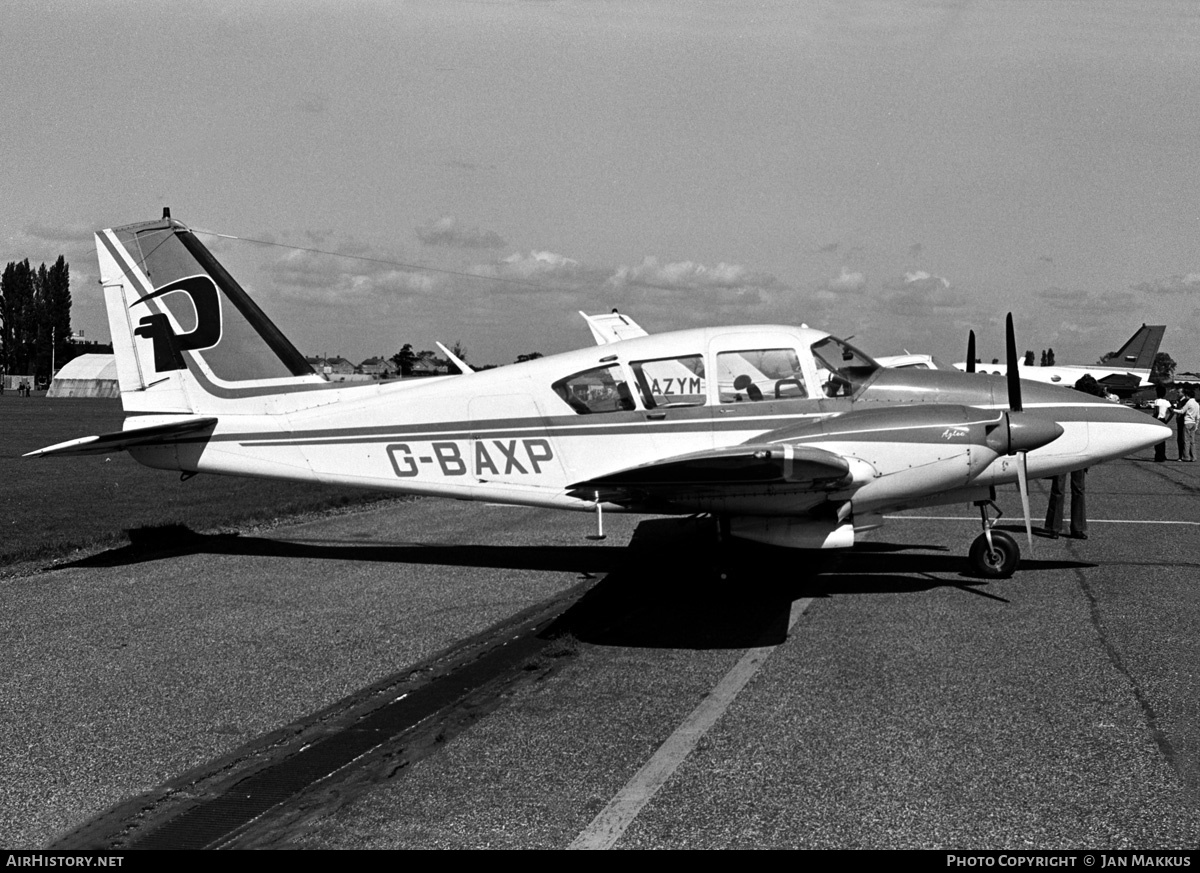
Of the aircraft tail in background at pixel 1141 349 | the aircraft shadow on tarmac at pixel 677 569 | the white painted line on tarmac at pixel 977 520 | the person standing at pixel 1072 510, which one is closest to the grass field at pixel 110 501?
the aircraft shadow on tarmac at pixel 677 569

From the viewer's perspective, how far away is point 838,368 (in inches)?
385

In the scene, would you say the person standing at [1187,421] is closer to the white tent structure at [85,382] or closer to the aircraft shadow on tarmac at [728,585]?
the aircraft shadow on tarmac at [728,585]

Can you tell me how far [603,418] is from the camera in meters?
9.91

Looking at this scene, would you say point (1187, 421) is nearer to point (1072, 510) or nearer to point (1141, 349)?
point (1072, 510)

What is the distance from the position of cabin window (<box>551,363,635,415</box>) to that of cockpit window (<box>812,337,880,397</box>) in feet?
6.10

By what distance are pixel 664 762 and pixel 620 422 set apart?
16.4 feet

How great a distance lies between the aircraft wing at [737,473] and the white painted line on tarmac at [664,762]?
1.53m

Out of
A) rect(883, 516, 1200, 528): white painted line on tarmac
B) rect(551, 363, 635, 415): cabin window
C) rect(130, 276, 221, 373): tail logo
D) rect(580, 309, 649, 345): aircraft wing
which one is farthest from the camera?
rect(580, 309, 649, 345): aircraft wing

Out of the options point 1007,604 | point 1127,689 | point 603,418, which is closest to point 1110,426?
point 1007,604

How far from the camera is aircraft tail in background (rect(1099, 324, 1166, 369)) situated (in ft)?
196

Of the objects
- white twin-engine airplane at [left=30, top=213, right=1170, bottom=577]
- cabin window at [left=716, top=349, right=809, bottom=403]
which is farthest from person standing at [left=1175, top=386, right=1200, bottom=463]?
cabin window at [left=716, top=349, right=809, bottom=403]

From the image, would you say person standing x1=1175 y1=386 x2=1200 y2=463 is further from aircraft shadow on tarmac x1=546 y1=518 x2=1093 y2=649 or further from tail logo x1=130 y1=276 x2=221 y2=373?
tail logo x1=130 y1=276 x2=221 y2=373
